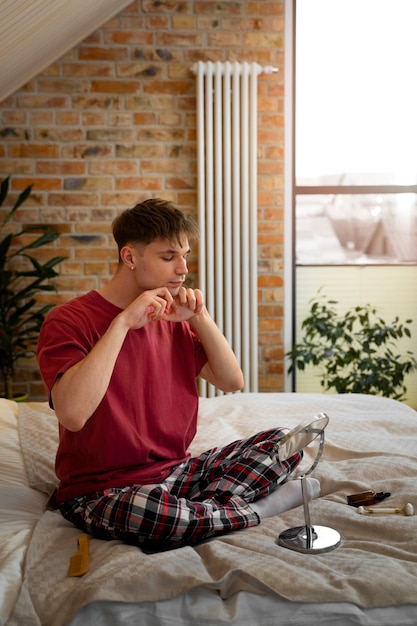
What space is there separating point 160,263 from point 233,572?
0.78 meters

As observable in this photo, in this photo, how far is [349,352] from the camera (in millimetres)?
3834

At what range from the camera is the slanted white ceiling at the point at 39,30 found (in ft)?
8.51

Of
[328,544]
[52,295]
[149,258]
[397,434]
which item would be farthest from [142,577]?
[52,295]

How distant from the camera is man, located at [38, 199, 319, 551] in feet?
5.40

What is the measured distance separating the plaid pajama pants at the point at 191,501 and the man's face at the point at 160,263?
18.2 inches

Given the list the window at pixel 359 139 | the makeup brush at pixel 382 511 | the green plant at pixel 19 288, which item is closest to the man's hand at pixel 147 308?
the makeup brush at pixel 382 511

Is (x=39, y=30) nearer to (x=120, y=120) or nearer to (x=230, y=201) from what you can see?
(x=120, y=120)

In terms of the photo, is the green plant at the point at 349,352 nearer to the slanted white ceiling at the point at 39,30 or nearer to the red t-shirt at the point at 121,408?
the slanted white ceiling at the point at 39,30

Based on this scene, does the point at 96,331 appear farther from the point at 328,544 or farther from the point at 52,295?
the point at 52,295

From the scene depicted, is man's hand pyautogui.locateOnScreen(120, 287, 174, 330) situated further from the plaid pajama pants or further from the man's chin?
the plaid pajama pants

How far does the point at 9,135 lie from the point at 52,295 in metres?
0.85

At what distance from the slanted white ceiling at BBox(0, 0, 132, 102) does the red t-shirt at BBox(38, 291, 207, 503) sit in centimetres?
109

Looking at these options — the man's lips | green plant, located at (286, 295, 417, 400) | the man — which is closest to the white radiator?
green plant, located at (286, 295, 417, 400)

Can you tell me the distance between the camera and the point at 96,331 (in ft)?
6.04
